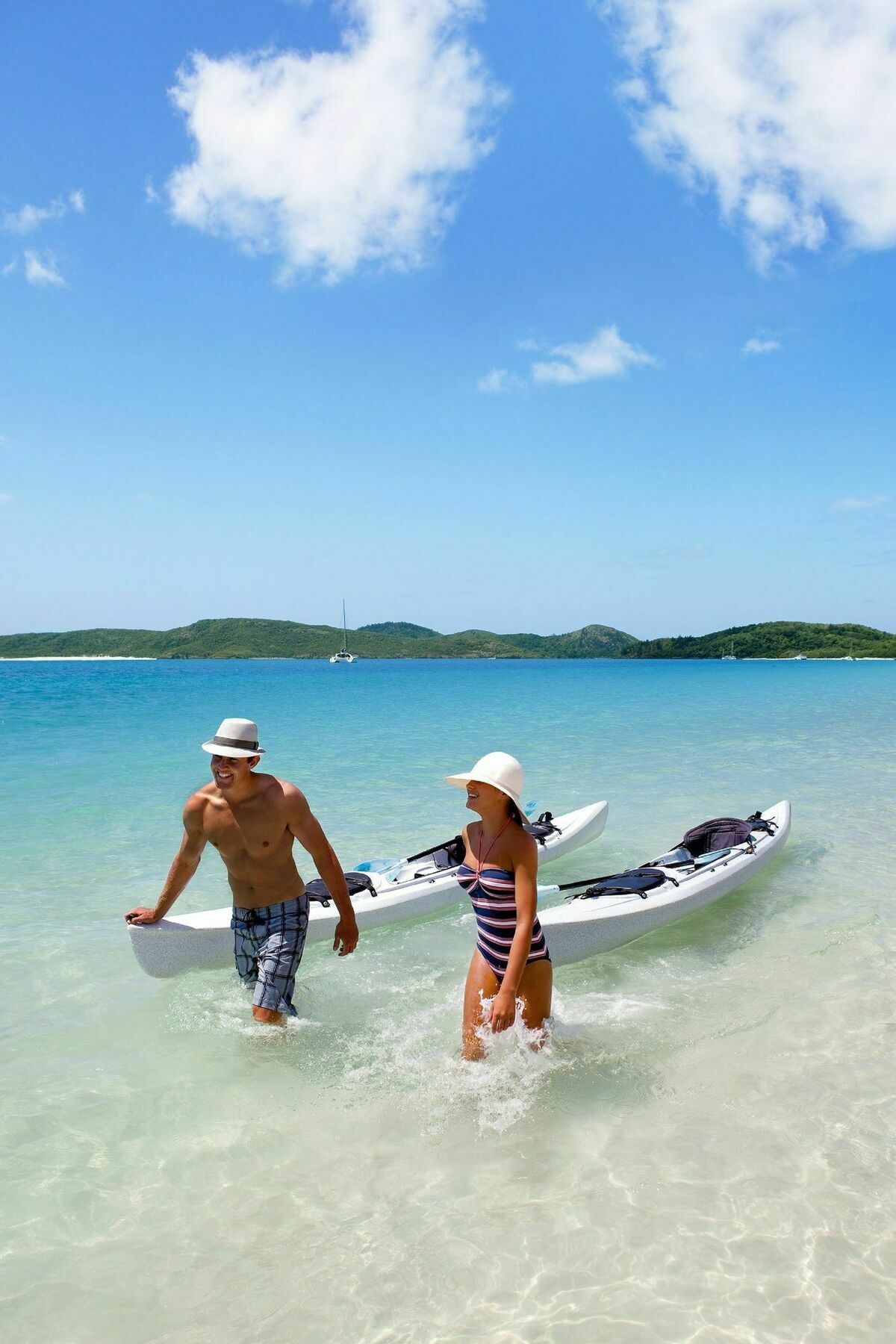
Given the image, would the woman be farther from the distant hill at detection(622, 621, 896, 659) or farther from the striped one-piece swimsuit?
the distant hill at detection(622, 621, 896, 659)

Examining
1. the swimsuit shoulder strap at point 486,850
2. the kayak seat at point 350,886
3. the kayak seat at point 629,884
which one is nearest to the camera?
the swimsuit shoulder strap at point 486,850

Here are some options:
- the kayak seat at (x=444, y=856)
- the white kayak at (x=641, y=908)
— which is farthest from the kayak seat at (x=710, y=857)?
the kayak seat at (x=444, y=856)

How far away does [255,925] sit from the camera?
4.83 meters

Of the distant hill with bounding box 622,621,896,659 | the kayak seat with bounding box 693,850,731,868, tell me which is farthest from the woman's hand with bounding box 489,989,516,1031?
the distant hill with bounding box 622,621,896,659

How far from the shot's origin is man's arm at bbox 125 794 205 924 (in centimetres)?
478

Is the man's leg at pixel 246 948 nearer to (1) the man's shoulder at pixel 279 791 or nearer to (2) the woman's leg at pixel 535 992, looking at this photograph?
(1) the man's shoulder at pixel 279 791

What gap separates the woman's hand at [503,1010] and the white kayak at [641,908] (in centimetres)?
256

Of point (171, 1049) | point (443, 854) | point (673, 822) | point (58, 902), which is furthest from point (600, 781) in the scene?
point (171, 1049)

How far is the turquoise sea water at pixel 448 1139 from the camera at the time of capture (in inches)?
124

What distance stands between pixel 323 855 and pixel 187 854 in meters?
0.94

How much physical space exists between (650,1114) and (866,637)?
16920cm

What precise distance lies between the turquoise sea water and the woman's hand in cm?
73

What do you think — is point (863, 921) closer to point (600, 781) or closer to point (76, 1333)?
point (76, 1333)

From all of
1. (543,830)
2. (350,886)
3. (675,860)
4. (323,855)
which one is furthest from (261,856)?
(543,830)
